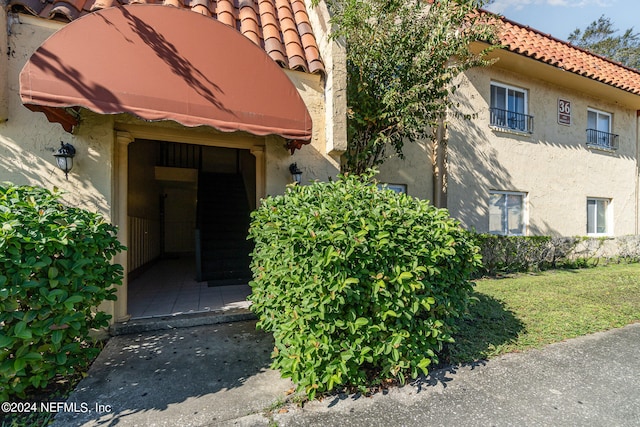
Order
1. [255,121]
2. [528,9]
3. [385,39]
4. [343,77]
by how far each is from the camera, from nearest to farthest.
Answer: [255,121] < [343,77] < [385,39] < [528,9]

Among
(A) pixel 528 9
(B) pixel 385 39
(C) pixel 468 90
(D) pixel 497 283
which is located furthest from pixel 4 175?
(A) pixel 528 9

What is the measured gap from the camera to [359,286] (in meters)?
3.01

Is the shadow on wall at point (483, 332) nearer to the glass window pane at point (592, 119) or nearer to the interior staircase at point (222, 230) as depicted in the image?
the interior staircase at point (222, 230)

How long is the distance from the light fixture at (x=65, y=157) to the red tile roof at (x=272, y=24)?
2279 mm

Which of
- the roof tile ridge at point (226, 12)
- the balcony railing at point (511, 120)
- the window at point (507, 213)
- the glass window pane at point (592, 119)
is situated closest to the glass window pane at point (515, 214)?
the window at point (507, 213)

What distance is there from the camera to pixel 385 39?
638 centimetres

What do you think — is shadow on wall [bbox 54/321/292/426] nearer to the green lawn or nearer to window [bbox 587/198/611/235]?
the green lawn

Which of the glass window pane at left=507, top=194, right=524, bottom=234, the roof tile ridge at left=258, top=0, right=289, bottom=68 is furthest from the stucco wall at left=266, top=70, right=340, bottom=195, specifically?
the glass window pane at left=507, top=194, right=524, bottom=234

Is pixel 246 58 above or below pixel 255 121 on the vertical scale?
above

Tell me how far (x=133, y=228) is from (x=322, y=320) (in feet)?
26.8

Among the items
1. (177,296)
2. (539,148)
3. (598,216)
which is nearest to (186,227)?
(177,296)

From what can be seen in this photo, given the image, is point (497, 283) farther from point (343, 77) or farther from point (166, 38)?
point (166, 38)

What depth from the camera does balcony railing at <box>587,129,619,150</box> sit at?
12016mm

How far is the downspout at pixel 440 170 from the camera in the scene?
9.20 m
